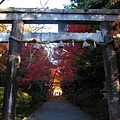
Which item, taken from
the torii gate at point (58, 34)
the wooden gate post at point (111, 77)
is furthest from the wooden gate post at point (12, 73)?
the wooden gate post at point (111, 77)

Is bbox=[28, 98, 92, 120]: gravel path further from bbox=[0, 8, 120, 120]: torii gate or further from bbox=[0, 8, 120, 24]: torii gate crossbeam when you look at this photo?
bbox=[0, 8, 120, 24]: torii gate crossbeam

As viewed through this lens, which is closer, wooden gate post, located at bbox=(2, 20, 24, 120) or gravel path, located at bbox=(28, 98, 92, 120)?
wooden gate post, located at bbox=(2, 20, 24, 120)

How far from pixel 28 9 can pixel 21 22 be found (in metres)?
0.60

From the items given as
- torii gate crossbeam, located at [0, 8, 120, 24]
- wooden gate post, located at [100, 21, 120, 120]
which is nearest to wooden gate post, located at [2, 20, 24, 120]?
torii gate crossbeam, located at [0, 8, 120, 24]

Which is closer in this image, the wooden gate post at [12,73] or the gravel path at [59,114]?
the wooden gate post at [12,73]

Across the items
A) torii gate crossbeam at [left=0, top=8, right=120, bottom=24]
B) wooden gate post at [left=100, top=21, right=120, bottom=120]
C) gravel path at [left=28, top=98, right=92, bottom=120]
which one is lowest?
gravel path at [left=28, top=98, right=92, bottom=120]

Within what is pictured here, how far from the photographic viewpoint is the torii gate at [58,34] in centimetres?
674

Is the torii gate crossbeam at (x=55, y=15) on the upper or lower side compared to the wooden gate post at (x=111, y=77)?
upper

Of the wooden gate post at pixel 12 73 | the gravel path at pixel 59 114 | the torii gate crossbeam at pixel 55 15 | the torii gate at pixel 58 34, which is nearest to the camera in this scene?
the wooden gate post at pixel 12 73

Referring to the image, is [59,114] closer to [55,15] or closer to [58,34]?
[58,34]

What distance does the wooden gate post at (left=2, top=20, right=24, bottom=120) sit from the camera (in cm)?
662

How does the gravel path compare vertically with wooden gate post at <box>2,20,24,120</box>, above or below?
below

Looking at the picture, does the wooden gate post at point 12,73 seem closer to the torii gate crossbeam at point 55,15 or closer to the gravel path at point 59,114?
the torii gate crossbeam at point 55,15

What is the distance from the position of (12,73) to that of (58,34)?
91.2 inches
